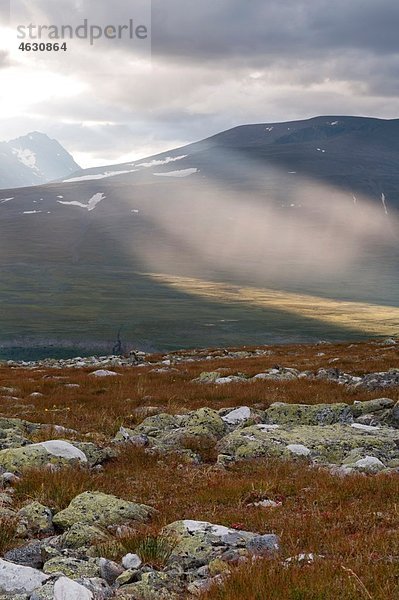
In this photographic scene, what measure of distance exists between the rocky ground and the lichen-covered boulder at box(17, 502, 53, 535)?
2cm

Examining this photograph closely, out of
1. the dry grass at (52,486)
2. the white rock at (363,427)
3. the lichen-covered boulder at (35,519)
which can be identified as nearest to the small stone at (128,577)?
the lichen-covered boulder at (35,519)

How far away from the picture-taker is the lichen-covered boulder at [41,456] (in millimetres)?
10344

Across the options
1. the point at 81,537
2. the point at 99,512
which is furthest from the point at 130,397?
the point at 81,537

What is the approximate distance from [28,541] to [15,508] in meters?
1.35

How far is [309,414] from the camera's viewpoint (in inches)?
627

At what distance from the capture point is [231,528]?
7023mm

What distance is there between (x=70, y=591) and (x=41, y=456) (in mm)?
6151

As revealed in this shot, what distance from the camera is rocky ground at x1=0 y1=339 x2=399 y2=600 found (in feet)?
16.9

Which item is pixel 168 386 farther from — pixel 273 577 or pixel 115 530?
pixel 273 577

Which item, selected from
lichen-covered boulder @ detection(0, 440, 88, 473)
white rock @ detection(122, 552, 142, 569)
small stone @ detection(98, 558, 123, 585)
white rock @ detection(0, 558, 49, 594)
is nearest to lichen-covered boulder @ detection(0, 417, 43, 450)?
lichen-covered boulder @ detection(0, 440, 88, 473)

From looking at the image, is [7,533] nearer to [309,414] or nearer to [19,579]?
[19,579]

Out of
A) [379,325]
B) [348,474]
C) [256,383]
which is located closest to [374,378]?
[256,383]

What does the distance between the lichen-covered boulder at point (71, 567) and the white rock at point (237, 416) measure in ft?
31.6

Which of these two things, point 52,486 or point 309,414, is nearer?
point 52,486
